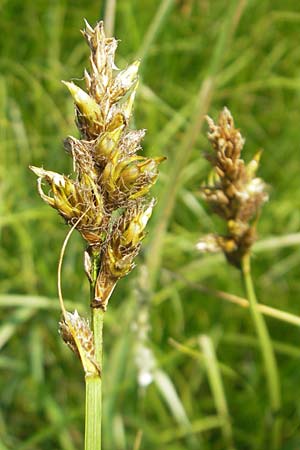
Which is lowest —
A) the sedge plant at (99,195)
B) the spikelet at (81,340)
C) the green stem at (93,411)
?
the green stem at (93,411)

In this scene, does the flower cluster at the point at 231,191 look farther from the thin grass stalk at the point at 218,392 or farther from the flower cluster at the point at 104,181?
the thin grass stalk at the point at 218,392

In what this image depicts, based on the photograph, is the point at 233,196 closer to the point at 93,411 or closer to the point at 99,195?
the point at 99,195

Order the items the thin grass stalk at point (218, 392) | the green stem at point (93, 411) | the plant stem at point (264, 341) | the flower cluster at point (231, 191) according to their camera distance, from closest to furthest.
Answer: the green stem at point (93, 411), the flower cluster at point (231, 191), the plant stem at point (264, 341), the thin grass stalk at point (218, 392)

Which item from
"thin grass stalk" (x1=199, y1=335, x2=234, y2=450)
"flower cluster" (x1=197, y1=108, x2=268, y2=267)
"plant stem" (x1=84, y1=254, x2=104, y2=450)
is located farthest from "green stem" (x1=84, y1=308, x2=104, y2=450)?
"thin grass stalk" (x1=199, y1=335, x2=234, y2=450)

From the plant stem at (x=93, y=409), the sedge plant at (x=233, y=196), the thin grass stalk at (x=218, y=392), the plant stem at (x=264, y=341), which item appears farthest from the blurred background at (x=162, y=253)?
the plant stem at (x=93, y=409)

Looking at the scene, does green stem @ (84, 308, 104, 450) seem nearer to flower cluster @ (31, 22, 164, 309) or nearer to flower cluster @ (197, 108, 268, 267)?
flower cluster @ (31, 22, 164, 309)

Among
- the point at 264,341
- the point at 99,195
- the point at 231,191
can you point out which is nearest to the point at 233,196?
the point at 231,191

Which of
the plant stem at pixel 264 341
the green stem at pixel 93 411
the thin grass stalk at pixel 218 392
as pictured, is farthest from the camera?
the thin grass stalk at pixel 218 392
